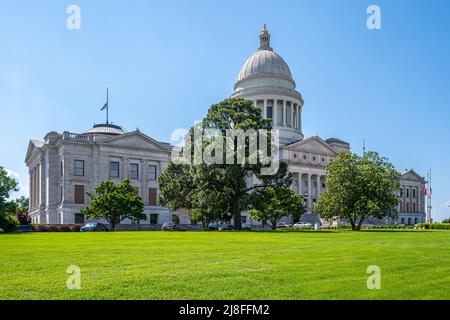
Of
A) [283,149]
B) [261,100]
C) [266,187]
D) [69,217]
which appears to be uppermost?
[261,100]

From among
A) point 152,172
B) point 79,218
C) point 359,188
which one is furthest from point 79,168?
point 359,188

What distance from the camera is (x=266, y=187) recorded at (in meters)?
49.1

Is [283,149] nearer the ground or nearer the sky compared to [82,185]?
nearer the sky

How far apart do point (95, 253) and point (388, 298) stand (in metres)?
11.1

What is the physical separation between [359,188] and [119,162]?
138 feet

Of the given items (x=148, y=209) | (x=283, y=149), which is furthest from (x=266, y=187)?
(x=283, y=149)

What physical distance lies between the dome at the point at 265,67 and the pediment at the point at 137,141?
1498 inches

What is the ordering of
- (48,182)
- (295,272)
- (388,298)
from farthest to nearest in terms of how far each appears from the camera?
(48,182) < (295,272) < (388,298)

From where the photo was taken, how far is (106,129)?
272 ft

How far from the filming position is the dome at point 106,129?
81.5m

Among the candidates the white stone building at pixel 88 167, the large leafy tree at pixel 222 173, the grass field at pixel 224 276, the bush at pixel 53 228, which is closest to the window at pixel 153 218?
the white stone building at pixel 88 167

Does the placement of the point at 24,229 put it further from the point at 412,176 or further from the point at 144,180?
the point at 412,176

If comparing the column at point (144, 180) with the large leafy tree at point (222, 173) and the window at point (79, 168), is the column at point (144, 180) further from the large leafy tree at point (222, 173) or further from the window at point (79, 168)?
the large leafy tree at point (222, 173)
